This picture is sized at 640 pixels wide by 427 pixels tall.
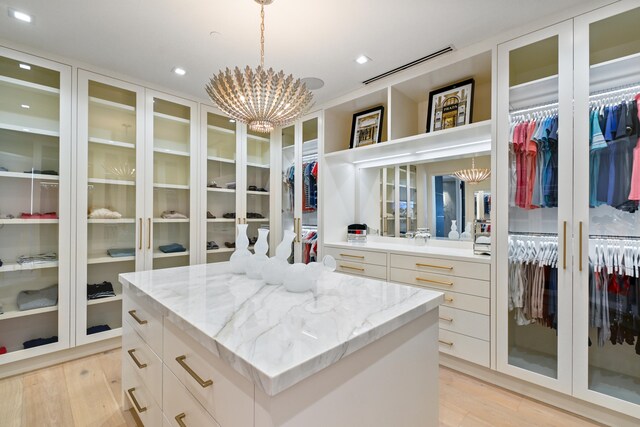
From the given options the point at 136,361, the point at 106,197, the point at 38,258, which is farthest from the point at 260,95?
the point at 38,258

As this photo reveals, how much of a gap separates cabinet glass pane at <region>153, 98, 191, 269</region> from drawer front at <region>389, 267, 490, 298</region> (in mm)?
2294

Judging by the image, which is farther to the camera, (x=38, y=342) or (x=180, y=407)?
(x=38, y=342)

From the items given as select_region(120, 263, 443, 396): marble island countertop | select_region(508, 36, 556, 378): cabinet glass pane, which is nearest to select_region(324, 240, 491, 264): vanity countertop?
select_region(508, 36, 556, 378): cabinet glass pane

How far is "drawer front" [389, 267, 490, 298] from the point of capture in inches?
87.4

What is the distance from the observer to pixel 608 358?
1816 millimetres

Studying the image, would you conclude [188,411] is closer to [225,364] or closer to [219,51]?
[225,364]

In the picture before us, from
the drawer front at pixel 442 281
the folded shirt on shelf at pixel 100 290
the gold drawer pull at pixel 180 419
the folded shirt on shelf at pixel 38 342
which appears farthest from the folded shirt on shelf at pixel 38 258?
the drawer front at pixel 442 281

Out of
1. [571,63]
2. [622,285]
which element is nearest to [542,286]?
[622,285]

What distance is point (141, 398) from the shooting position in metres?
1.53

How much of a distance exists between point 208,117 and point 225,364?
3204 millimetres

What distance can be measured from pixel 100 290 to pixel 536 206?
3746 millimetres

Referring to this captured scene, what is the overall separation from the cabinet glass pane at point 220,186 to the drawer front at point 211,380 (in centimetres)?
239

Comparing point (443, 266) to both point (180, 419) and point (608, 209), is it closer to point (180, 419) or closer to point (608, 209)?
point (608, 209)

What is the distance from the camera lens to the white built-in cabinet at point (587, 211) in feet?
5.78
